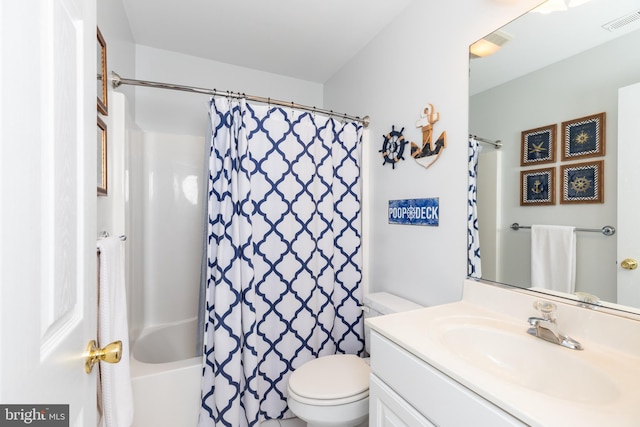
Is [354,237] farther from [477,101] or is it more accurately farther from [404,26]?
[404,26]

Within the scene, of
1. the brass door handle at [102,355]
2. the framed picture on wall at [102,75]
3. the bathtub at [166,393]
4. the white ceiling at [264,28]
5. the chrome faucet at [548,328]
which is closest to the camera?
the brass door handle at [102,355]

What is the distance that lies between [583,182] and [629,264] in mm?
278

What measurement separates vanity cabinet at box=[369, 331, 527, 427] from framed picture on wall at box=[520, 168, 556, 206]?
76cm

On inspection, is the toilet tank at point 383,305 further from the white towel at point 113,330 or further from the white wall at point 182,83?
the white wall at point 182,83

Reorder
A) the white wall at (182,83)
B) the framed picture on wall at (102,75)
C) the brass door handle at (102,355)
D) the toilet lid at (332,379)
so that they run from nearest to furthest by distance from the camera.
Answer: the brass door handle at (102,355)
the framed picture on wall at (102,75)
the toilet lid at (332,379)
the white wall at (182,83)

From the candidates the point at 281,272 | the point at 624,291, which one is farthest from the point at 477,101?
the point at 281,272

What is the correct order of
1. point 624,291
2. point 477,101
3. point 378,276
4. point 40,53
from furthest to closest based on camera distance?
point 378,276 < point 477,101 < point 624,291 < point 40,53

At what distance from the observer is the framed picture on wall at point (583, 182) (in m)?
0.92

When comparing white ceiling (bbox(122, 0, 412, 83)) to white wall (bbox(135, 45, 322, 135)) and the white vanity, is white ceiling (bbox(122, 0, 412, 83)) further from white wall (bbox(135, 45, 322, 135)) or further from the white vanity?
the white vanity

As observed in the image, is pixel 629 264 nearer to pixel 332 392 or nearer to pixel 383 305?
pixel 383 305

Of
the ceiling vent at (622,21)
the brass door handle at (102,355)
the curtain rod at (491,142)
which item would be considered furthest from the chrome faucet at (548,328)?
the brass door handle at (102,355)

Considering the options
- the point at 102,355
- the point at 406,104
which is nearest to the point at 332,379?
the point at 102,355

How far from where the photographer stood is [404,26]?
1.68 meters

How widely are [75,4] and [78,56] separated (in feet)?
0.33
